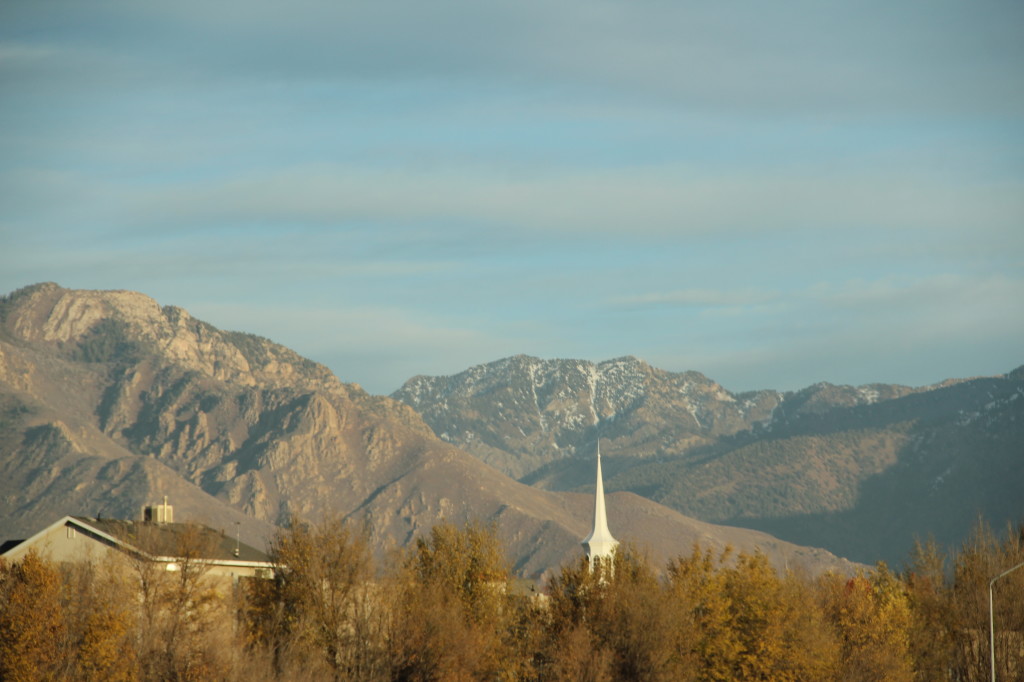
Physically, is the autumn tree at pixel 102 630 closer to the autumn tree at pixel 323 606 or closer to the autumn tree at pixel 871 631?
the autumn tree at pixel 323 606

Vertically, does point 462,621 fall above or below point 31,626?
below

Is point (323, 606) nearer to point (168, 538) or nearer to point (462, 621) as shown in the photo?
point (462, 621)

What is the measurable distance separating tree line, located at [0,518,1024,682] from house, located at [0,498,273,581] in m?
0.93

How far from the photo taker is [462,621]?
9544 centimetres

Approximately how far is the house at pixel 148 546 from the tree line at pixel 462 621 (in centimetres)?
93

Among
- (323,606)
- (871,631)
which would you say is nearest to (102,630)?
(323,606)

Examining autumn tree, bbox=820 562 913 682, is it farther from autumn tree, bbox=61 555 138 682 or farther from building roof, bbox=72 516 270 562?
autumn tree, bbox=61 555 138 682

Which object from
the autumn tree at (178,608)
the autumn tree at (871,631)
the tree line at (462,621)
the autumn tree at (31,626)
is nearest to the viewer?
the autumn tree at (31,626)

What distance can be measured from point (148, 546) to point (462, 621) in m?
19.8

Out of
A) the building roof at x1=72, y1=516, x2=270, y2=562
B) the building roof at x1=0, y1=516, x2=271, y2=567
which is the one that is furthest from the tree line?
the building roof at x1=72, y1=516, x2=270, y2=562

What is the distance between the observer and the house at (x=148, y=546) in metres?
92.8

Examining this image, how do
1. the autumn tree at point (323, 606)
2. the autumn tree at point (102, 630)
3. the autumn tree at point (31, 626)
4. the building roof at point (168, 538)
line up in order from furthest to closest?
the building roof at point (168, 538) < the autumn tree at point (323, 606) < the autumn tree at point (102, 630) < the autumn tree at point (31, 626)

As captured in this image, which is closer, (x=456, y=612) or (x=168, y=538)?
(x=456, y=612)

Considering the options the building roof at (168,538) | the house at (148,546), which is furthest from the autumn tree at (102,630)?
the building roof at (168,538)
